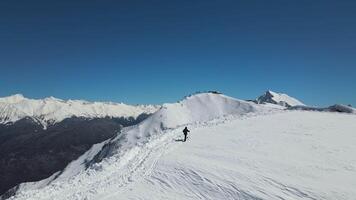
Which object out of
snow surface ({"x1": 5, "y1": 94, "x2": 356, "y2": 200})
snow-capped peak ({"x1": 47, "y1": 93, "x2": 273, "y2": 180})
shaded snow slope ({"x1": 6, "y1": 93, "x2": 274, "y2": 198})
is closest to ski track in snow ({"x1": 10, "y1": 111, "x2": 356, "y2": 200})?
snow surface ({"x1": 5, "y1": 94, "x2": 356, "y2": 200})

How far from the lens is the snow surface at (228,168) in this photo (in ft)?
72.8

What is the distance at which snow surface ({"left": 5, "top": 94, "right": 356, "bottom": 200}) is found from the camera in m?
22.2

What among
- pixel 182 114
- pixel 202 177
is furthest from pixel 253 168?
pixel 182 114

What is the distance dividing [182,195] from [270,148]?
1545 cm

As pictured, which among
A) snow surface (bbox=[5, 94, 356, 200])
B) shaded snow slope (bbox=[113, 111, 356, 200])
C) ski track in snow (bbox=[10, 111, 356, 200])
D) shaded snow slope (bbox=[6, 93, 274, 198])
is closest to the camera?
ski track in snow (bbox=[10, 111, 356, 200])

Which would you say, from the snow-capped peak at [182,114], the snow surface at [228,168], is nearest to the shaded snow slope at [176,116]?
the snow-capped peak at [182,114]

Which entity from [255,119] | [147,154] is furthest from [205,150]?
[255,119]

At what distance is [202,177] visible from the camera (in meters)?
24.4

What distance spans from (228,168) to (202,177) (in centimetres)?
293

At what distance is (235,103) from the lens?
12756 cm

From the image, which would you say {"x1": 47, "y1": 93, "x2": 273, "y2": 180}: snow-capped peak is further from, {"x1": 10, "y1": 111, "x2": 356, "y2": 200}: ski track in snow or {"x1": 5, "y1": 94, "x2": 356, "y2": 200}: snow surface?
{"x1": 10, "y1": 111, "x2": 356, "y2": 200}: ski track in snow

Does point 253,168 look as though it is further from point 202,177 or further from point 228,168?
point 202,177

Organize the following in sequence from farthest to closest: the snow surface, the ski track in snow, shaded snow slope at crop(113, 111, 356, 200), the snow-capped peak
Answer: the snow-capped peak
the snow surface
shaded snow slope at crop(113, 111, 356, 200)
the ski track in snow

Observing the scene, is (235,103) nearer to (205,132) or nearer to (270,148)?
(205,132)
